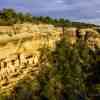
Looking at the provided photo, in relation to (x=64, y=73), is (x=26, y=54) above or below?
above

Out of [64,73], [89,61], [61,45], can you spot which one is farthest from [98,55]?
[64,73]

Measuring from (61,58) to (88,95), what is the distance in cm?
488

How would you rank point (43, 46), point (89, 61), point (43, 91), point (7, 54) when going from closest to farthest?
1. point (7, 54)
2. point (43, 91)
3. point (43, 46)
4. point (89, 61)

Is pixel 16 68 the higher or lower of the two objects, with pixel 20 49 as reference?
lower

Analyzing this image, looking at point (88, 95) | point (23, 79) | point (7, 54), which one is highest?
point (7, 54)

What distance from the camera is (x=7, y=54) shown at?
101ft

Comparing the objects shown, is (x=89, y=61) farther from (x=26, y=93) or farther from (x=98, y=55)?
(x=26, y=93)

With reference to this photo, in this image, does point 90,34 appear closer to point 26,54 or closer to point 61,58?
point 61,58

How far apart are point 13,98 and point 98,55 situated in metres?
17.8

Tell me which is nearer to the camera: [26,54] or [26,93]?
[26,93]

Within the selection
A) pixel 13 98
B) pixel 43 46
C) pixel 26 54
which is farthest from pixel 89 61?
pixel 13 98

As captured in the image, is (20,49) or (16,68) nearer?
(16,68)

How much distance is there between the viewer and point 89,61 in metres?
44.7

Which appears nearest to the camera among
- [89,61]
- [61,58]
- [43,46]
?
[43,46]
